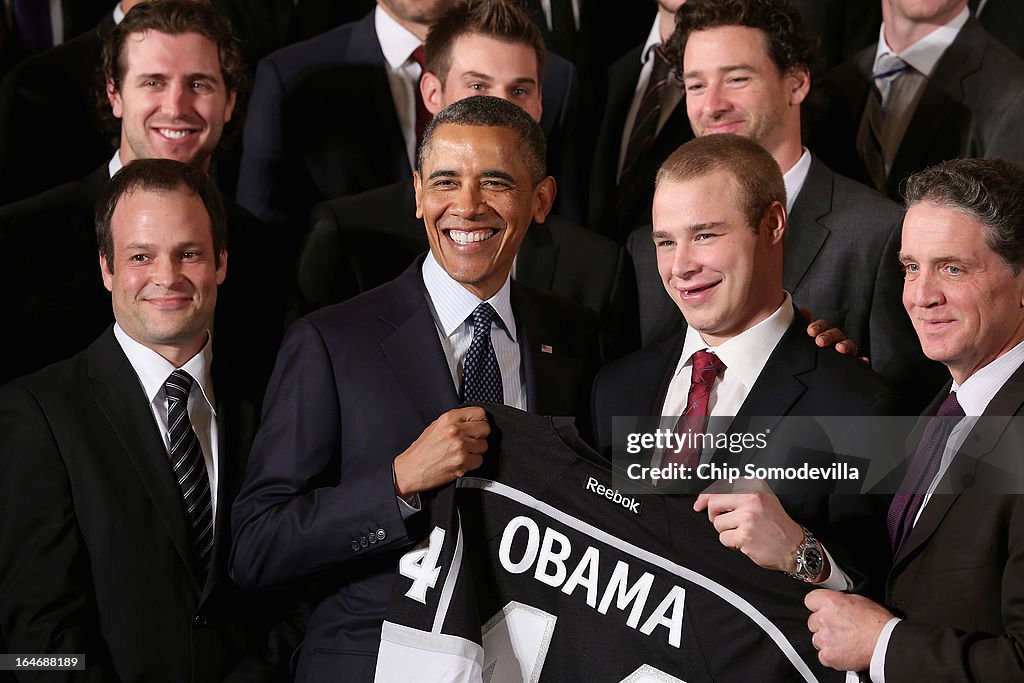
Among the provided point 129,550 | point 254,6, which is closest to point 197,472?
point 129,550

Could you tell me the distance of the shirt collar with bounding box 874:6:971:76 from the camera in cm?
455

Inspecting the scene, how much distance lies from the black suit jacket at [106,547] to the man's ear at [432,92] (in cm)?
138

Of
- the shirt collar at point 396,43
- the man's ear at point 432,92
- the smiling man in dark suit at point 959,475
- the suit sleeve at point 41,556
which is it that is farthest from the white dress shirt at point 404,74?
the smiling man in dark suit at point 959,475

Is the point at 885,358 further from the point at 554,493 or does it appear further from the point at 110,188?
the point at 110,188

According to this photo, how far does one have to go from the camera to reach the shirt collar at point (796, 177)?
156 inches

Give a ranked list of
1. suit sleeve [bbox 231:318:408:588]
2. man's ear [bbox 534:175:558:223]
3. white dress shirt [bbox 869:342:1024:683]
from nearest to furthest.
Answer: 1. white dress shirt [bbox 869:342:1024:683]
2. suit sleeve [bbox 231:318:408:588]
3. man's ear [bbox 534:175:558:223]

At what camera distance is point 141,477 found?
11.2ft

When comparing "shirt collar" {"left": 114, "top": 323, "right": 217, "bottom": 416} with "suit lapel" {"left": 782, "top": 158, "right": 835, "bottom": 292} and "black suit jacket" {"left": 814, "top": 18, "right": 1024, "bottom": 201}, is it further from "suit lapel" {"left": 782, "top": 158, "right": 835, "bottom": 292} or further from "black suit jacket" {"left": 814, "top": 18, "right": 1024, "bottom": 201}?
"black suit jacket" {"left": 814, "top": 18, "right": 1024, "bottom": 201}

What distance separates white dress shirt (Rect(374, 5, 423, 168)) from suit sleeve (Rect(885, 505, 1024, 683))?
2558 mm

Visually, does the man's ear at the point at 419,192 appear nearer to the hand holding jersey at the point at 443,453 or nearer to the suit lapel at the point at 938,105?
the hand holding jersey at the point at 443,453

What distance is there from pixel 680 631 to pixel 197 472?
1.38 metres

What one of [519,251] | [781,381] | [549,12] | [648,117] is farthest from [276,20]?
[781,381]

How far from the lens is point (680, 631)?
9.97 ft

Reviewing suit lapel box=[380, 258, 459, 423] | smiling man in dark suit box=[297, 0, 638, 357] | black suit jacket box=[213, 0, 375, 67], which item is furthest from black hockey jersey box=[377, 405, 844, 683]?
black suit jacket box=[213, 0, 375, 67]
